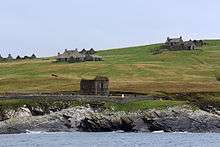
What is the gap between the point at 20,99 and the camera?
353ft

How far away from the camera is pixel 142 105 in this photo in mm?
105812

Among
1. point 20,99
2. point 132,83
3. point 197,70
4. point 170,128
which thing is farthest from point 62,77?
point 170,128

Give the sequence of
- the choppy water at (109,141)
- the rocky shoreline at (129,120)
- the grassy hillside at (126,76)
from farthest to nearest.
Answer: the grassy hillside at (126,76) → the rocky shoreline at (129,120) → the choppy water at (109,141)

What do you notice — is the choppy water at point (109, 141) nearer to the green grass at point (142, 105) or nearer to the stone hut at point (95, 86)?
the green grass at point (142, 105)

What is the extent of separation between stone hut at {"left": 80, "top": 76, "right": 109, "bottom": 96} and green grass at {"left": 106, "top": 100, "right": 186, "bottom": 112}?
15.2 m

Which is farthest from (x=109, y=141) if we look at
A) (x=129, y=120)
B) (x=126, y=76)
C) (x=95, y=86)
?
(x=126, y=76)

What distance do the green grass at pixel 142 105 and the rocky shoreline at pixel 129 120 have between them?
159 centimetres

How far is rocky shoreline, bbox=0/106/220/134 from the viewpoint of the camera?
330ft

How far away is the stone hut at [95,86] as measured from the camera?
12312 cm

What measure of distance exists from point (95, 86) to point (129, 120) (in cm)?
2361

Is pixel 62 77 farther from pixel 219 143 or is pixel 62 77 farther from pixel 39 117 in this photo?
pixel 219 143

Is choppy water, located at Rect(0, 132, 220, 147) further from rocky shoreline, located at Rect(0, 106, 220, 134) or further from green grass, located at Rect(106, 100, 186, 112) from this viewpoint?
green grass, located at Rect(106, 100, 186, 112)

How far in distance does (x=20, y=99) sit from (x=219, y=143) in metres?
41.2

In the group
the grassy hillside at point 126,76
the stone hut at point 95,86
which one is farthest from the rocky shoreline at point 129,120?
the grassy hillside at point 126,76
